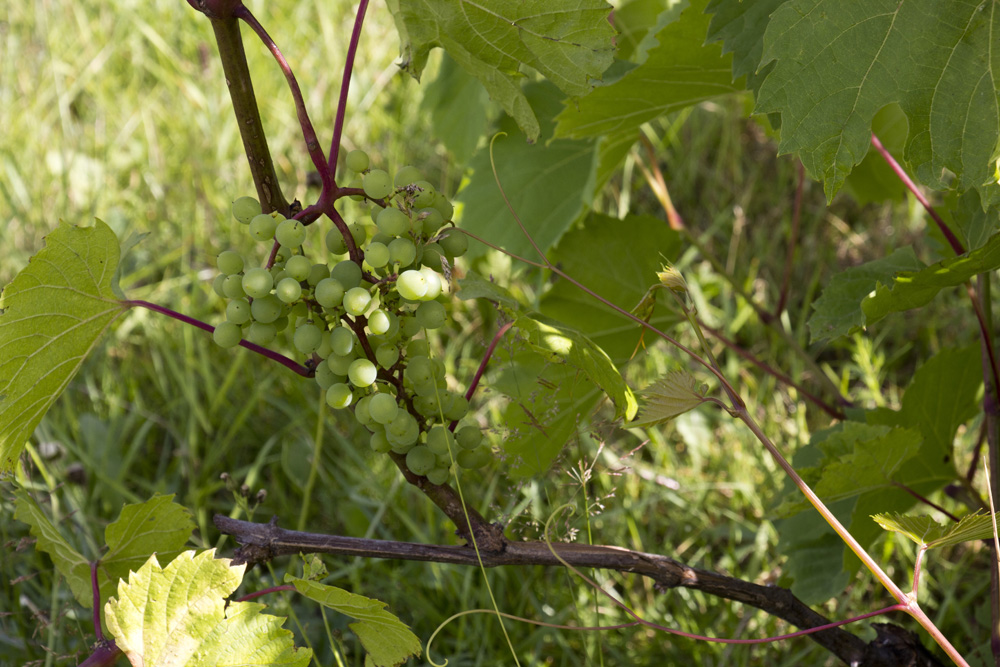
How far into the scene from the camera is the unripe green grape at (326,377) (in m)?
1.01

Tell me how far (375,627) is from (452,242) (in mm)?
492

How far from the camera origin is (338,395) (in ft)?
3.21

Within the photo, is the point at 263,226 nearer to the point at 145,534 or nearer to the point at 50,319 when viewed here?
the point at 50,319

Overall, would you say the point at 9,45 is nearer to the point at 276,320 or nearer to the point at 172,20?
the point at 172,20

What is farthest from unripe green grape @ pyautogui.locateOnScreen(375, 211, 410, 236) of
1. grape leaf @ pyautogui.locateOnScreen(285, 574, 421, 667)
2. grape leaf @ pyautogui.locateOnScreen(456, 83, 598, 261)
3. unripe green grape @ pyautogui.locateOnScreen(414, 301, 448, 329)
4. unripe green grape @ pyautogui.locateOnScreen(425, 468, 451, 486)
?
grape leaf @ pyautogui.locateOnScreen(456, 83, 598, 261)

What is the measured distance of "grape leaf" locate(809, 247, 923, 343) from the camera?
127cm

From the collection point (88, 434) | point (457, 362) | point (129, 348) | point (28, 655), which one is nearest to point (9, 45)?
point (129, 348)

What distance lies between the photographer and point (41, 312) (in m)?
1.05

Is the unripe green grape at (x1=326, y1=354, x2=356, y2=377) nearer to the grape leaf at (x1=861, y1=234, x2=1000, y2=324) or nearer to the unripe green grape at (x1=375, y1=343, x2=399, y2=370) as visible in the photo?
the unripe green grape at (x1=375, y1=343, x2=399, y2=370)

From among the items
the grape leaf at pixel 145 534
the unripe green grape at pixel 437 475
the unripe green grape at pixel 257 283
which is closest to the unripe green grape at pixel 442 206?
the unripe green grape at pixel 257 283

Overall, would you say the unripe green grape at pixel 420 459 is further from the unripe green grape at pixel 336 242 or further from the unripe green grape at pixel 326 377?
the unripe green grape at pixel 336 242

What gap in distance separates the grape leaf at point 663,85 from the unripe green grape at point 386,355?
634 mm

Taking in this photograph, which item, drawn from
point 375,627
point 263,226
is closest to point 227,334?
point 263,226

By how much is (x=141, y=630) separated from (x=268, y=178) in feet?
1.80
